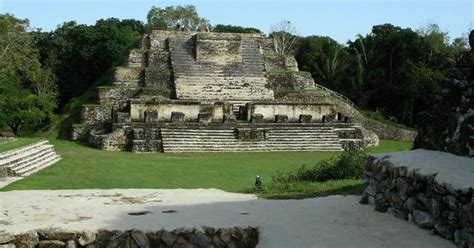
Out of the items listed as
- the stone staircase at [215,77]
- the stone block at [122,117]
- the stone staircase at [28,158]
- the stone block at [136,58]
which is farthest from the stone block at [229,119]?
the stone staircase at [28,158]

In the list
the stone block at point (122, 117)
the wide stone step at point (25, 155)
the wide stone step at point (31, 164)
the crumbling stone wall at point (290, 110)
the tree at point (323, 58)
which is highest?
the tree at point (323, 58)

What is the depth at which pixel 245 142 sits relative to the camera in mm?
20969

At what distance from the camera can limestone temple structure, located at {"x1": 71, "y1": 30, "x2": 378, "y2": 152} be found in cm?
2084

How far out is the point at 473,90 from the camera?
704 centimetres

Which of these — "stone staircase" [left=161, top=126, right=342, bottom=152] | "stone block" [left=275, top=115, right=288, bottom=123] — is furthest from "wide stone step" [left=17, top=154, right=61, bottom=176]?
"stone block" [left=275, top=115, right=288, bottom=123]

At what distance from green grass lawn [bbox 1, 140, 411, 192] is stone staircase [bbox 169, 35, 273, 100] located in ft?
22.9

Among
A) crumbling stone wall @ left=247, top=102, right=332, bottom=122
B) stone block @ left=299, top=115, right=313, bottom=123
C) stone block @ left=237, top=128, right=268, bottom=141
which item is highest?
crumbling stone wall @ left=247, top=102, right=332, bottom=122

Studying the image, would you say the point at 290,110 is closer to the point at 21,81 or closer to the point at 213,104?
the point at 213,104

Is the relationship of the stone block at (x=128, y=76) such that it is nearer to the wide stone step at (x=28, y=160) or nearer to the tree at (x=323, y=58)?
the wide stone step at (x=28, y=160)

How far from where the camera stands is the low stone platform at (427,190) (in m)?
5.18

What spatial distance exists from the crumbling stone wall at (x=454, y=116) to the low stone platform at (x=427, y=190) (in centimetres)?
19

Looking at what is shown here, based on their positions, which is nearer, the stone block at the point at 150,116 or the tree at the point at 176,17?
the stone block at the point at 150,116

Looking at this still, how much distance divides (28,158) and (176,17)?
32457 millimetres

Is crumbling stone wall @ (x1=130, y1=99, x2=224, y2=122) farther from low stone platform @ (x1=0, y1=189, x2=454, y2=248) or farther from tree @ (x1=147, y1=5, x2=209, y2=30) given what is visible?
tree @ (x1=147, y1=5, x2=209, y2=30)
